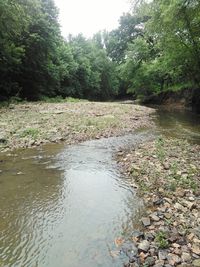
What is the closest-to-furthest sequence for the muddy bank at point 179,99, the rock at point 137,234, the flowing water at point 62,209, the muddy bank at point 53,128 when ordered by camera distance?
the flowing water at point 62,209 → the rock at point 137,234 → the muddy bank at point 53,128 → the muddy bank at point 179,99

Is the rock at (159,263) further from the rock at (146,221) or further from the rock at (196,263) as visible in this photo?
→ the rock at (146,221)

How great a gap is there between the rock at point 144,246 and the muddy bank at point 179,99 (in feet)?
57.1

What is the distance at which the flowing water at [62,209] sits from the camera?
321 cm

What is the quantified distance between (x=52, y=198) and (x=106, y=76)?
1585 inches

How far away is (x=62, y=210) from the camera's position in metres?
4.32

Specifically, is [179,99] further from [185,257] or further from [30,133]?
[185,257]

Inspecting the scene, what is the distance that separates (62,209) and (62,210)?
4cm

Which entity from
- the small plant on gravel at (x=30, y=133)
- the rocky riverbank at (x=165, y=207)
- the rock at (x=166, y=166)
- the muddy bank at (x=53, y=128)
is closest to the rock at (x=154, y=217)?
the rocky riverbank at (x=165, y=207)

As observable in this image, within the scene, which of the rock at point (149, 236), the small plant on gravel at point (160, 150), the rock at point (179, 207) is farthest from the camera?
the small plant on gravel at point (160, 150)

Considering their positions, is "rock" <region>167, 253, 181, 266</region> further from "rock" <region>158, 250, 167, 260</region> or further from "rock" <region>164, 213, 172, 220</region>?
"rock" <region>164, 213, 172, 220</region>

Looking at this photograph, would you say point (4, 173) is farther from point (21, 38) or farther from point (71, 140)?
point (21, 38)

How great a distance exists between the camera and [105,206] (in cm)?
447

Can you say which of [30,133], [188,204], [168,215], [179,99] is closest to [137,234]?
[168,215]

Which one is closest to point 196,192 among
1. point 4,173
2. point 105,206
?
point 105,206
